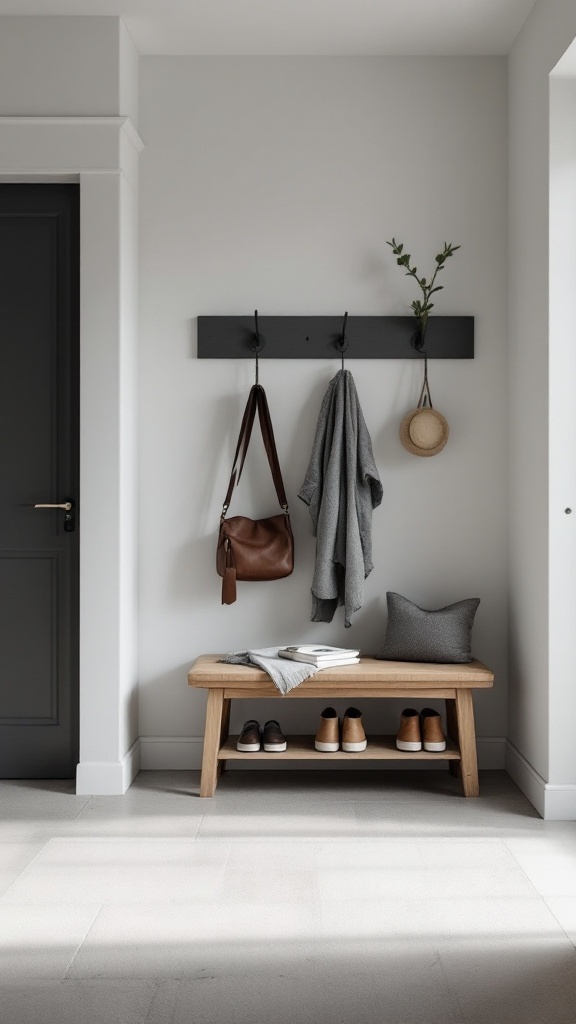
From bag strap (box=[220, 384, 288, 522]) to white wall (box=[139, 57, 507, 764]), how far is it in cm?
8

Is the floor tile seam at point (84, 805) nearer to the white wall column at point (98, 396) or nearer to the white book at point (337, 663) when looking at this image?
the white wall column at point (98, 396)

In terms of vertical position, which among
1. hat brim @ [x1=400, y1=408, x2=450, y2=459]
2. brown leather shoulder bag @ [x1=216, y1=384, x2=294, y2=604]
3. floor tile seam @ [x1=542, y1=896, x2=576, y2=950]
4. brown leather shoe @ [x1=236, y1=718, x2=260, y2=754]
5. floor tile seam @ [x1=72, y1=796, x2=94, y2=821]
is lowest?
floor tile seam @ [x1=72, y1=796, x2=94, y2=821]

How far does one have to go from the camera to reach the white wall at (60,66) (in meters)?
3.19

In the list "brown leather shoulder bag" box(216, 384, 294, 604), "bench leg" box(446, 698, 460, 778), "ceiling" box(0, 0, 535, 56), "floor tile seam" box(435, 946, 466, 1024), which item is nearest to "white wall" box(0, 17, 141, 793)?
"ceiling" box(0, 0, 535, 56)

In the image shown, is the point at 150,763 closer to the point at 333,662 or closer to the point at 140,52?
the point at 333,662

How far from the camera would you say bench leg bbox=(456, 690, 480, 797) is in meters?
3.18

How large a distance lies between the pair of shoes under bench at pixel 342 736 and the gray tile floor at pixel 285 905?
0.57 feet

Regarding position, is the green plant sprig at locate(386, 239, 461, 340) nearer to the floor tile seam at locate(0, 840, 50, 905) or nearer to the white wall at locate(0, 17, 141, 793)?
the white wall at locate(0, 17, 141, 793)

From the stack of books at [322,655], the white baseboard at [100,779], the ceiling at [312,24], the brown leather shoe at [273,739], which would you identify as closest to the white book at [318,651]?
the stack of books at [322,655]

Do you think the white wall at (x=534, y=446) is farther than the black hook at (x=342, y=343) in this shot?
No

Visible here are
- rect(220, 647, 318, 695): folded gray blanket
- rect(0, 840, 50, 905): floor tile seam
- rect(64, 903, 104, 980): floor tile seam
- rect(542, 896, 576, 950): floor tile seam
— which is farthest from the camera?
rect(220, 647, 318, 695): folded gray blanket

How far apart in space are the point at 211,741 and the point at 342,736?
0.46m

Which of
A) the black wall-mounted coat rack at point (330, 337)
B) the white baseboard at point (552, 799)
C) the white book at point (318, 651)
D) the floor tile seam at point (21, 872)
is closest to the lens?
the floor tile seam at point (21, 872)

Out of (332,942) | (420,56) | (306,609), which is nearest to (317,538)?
(306,609)
